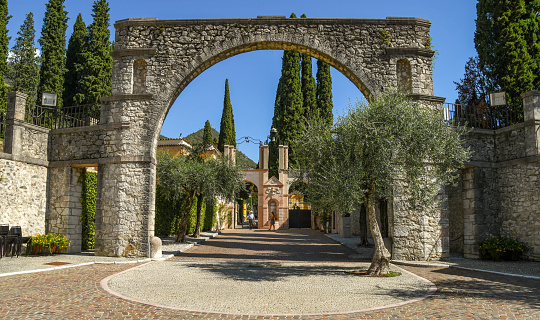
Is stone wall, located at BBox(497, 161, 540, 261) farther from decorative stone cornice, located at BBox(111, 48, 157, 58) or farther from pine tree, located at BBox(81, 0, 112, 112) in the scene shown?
pine tree, located at BBox(81, 0, 112, 112)

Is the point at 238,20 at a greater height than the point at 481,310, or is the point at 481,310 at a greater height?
the point at 238,20

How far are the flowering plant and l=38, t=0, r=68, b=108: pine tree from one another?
59.9ft

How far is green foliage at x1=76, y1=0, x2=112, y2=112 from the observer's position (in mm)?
26656

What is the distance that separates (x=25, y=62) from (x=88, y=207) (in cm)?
2615

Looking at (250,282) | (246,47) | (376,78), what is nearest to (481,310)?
(250,282)

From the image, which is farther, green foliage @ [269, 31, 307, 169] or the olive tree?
green foliage @ [269, 31, 307, 169]

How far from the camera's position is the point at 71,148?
12.6 metres

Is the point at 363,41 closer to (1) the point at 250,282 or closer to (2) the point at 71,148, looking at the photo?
(1) the point at 250,282

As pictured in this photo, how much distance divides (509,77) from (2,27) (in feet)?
85.3

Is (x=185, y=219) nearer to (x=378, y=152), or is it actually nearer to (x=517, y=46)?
(x=378, y=152)

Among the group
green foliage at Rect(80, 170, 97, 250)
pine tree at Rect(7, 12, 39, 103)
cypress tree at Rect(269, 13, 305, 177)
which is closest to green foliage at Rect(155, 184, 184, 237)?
green foliage at Rect(80, 170, 97, 250)

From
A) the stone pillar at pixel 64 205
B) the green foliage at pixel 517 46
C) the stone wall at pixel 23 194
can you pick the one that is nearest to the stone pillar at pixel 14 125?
the stone wall at pixel 23 194

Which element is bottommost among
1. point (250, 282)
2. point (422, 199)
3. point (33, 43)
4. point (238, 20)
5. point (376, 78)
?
point (250, 282)

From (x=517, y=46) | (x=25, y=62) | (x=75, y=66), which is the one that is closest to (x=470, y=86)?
(x=517, y=46)
